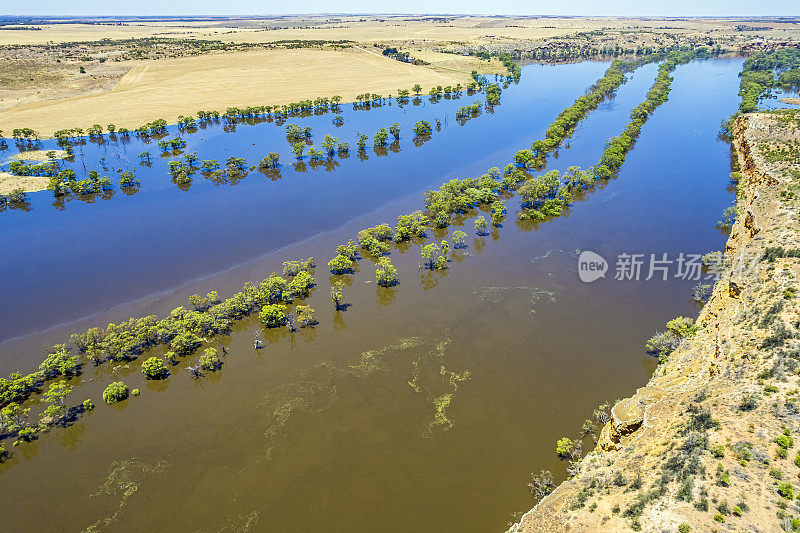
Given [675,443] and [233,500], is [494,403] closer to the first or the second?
[675,443]

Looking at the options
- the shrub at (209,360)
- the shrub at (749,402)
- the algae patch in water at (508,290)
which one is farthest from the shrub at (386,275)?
the shrub at (749,402)

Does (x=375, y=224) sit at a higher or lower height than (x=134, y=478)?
higher

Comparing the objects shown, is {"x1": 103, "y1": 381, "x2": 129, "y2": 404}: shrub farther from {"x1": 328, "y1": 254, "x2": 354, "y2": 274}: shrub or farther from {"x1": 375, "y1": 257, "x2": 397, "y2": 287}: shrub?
{"x1": 375, "y1": 257, "x2": 397, "y2": 287}: shrub

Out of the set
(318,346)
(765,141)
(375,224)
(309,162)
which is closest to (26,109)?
(309,162)

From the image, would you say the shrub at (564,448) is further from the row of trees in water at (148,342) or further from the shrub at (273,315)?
the shrub at (273,315)

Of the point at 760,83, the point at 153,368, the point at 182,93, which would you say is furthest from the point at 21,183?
the point at 760,83

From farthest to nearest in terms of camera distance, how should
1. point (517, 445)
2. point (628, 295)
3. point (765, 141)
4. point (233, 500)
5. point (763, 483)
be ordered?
point (765, 141)
point (628, 295)
point (517, 445)
point (233, 500)
point (763, 483)

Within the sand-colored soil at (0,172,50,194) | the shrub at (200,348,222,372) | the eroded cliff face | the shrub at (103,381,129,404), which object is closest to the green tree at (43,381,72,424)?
the shrub at (103,381,129,404)
